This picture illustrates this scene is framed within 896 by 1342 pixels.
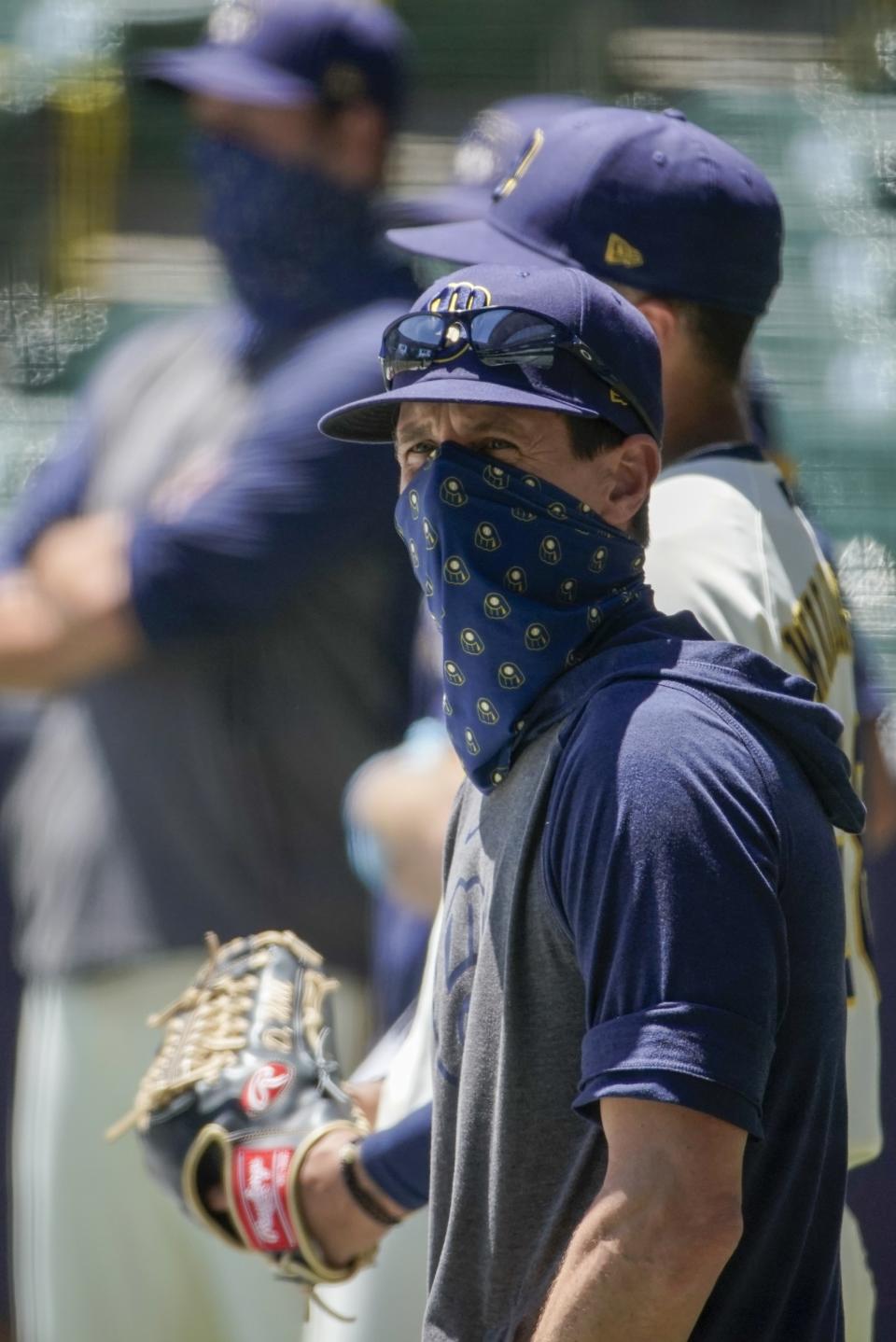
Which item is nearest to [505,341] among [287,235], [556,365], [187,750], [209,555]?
[556,365]

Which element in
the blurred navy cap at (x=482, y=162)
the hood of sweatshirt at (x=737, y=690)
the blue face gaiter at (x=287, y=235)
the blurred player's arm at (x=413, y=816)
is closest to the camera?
the hood of sweatshirt at (x=737, y=690)

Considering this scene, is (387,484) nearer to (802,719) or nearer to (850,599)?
(850,599)

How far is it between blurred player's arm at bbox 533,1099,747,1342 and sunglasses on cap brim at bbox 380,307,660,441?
1.90ft

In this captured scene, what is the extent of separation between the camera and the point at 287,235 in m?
3.45

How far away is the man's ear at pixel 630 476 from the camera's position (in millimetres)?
1619

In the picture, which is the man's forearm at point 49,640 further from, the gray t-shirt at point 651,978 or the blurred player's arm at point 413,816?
the gray t-shirt at point 651,978

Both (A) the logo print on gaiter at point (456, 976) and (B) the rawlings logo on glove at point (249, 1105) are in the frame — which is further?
(B) the rawlings logo on glove at point (249, 1105)

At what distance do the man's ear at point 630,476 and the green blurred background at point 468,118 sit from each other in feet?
9.27

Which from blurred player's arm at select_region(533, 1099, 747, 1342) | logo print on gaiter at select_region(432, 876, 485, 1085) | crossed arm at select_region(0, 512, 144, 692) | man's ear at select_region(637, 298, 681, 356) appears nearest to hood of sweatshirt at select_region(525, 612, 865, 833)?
logo print on gaiter at select_region(432, 876, 485, 1085)

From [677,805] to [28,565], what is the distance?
224 cm

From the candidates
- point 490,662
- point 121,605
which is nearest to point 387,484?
point 121,605

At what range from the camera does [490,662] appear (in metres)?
1.57

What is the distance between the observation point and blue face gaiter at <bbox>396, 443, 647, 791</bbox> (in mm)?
1562

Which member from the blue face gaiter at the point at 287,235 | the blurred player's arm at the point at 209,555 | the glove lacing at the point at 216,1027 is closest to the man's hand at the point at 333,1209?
the glove lacing at the point at 216,1027
